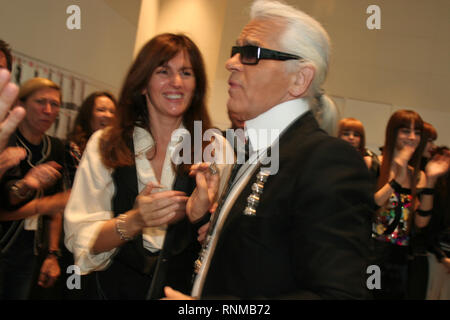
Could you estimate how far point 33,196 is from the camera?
2.26 m

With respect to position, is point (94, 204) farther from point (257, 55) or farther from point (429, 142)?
point (429, 142)

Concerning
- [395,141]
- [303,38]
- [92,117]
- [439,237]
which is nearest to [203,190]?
[303,38]

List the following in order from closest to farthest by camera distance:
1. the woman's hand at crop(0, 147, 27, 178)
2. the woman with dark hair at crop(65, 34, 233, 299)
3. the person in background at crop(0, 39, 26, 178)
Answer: the person in background at crop(0, 39, 26, 178)
the woman with dark hair at crop(65, 34, 233, 299)
the woman's hand at crop(0, 147, 27, 178)

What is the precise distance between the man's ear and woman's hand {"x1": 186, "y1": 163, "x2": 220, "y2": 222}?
375 mm

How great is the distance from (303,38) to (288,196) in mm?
540

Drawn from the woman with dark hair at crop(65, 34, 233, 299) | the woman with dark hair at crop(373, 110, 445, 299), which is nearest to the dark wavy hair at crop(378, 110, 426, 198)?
the woman with dark hair at crop(373, 110, 445, 299)

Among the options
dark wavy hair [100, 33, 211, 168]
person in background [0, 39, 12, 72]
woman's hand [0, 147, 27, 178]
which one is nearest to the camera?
woman's hand [0, 147, 27, 178]

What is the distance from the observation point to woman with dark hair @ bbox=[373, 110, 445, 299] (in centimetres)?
289

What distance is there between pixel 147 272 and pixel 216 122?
5.06 m

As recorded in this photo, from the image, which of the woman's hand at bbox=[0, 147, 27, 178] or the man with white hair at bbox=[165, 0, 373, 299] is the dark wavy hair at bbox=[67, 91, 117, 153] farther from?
the man with white hair at bbox=[165, 0, 373, 299]

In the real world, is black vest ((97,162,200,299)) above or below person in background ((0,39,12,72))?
below

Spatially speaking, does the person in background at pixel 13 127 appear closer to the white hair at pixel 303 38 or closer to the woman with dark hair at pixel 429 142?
the white hair at pixel 303 38
